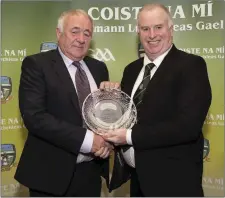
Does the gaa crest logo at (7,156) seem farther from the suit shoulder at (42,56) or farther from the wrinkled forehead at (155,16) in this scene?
the wrinkled forehead at (155,16)

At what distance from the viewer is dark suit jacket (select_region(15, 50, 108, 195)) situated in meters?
1.93

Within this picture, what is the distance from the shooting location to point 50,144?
1.99 m

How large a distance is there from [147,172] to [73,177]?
0.44m

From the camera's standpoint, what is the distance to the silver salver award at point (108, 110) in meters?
1.94

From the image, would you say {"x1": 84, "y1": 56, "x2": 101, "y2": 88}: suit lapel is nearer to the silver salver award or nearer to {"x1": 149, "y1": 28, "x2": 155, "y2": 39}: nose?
the silver salver award

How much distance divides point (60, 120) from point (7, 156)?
125cm

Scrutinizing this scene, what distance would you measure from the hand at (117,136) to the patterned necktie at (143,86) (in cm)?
18

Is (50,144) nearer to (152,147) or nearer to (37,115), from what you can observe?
(37,115)

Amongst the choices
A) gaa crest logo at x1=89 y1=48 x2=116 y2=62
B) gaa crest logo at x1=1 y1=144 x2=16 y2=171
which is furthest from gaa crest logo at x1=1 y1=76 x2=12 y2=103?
gaa crest logo at x1=89 y1=48 x2=116 y2=62

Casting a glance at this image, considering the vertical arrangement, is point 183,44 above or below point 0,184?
above

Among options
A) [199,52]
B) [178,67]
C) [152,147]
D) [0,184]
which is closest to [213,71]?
[199,52]

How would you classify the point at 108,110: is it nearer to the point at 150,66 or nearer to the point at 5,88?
the point at 150,66

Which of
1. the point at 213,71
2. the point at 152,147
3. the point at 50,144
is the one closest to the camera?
the point at 152,147

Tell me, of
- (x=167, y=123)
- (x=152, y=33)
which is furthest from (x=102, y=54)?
(x=167, y=123)
